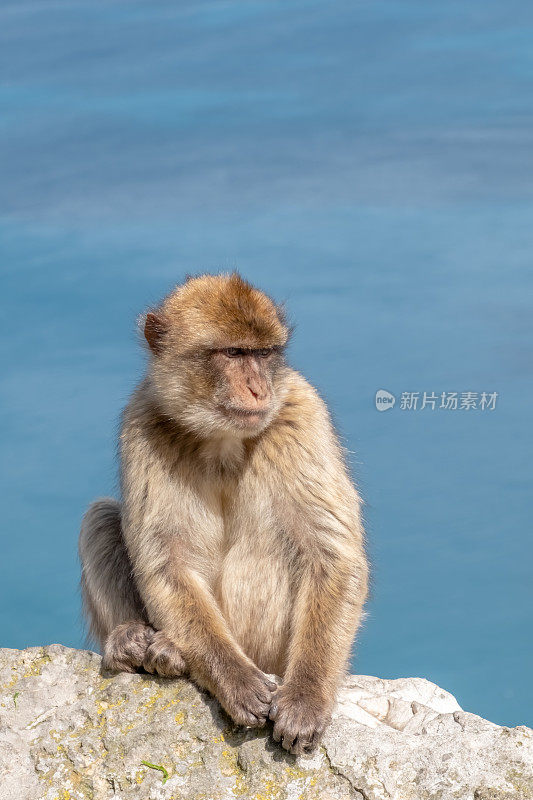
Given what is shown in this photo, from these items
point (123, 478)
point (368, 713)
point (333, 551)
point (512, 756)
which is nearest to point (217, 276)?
point (123, 478)

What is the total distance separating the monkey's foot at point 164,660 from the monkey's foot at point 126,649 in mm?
→ 57

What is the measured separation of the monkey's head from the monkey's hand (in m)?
1.18

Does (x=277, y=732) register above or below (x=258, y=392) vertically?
below

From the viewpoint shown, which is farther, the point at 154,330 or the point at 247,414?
the point at 154,330

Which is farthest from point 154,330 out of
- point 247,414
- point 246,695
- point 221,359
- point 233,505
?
point 246,695

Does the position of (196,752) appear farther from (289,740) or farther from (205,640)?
(205,640)

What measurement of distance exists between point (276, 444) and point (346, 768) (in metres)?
1.52

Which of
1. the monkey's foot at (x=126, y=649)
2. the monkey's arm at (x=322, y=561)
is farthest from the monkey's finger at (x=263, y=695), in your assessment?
the monkey's foot at (x=126, y=649)

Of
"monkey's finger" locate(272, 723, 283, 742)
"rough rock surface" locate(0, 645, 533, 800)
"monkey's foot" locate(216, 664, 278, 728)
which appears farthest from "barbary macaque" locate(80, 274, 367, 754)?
"monkey's finger" locate(272, 723, 283, 742)

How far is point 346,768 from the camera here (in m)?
4.13

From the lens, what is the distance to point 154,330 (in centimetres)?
507

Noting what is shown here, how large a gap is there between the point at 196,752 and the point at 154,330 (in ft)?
6.47

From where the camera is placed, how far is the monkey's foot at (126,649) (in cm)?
468

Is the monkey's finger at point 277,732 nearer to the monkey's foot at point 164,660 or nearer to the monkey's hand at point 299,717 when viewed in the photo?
the monkey's hand at point 299,717
